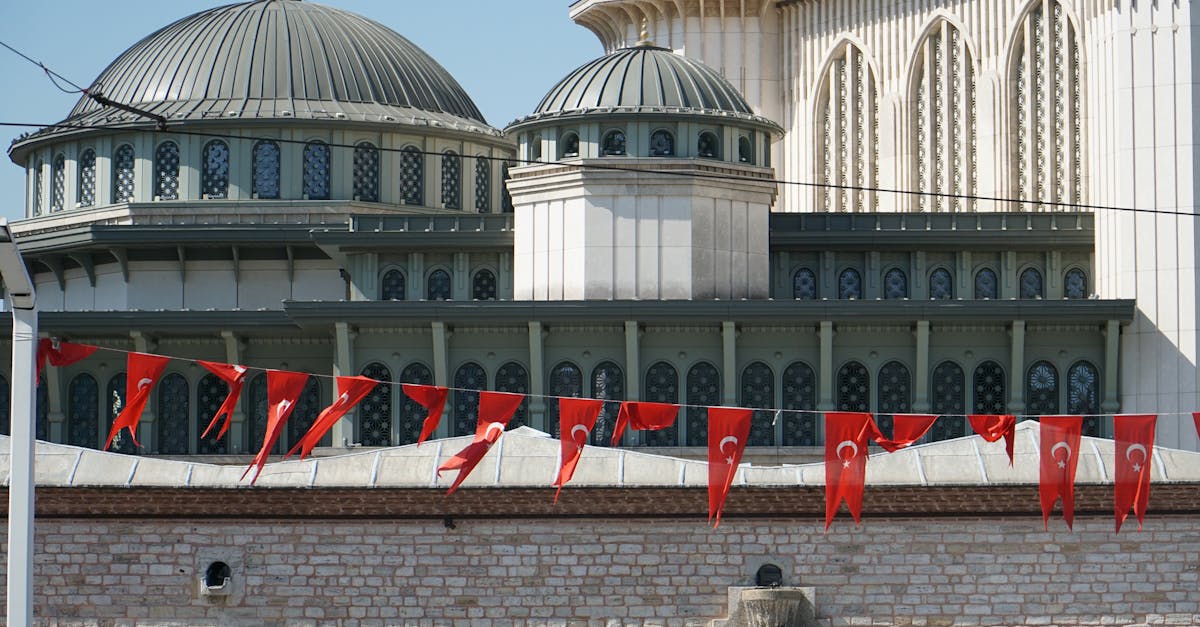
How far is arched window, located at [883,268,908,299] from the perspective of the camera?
2007 inches

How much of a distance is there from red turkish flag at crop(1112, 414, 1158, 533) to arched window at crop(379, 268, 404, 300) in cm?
2143

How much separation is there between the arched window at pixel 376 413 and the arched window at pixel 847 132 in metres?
17.0

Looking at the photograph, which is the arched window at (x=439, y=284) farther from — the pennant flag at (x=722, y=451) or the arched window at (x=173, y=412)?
the pennant flag at (x=722, y=451)

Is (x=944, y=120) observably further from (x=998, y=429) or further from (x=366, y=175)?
(x=998, y=429)

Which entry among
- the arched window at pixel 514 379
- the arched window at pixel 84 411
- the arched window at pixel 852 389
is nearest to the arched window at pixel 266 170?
the arched window at pixel 84 411

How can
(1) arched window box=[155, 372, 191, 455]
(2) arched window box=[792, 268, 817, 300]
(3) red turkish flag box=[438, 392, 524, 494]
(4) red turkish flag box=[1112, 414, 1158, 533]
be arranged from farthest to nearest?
(2) arched window box=[792, 268, 817, 300]
(1) arched window box=[155, 372, 191, 455]
(3) red turkish flag box=[438, 392, 524, 494]
(4) red turkish flag box=[1112, 414, 1158, 533]

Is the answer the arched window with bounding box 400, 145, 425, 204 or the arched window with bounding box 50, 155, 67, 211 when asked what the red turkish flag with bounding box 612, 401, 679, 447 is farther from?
the arched window with bounding box 50, 155, 67, 211

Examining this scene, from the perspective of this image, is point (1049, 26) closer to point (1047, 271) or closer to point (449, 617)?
point (1047, 271)

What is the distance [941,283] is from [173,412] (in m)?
16.4

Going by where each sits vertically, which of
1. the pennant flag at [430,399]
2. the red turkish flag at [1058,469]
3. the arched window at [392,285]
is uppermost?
the arched window at [392,285]

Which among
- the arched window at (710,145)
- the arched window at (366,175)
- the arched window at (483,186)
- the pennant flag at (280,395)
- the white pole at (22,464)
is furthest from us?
the arched window at (483,186)

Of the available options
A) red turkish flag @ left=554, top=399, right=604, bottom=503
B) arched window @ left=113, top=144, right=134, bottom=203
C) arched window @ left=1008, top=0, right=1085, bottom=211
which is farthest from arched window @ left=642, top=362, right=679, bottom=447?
arched window @ left=113, top=144, right=134, bottom=203

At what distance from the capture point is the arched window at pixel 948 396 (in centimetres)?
4725

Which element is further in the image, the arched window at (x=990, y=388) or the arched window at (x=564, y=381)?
the arched window at (x=990, y=388)
